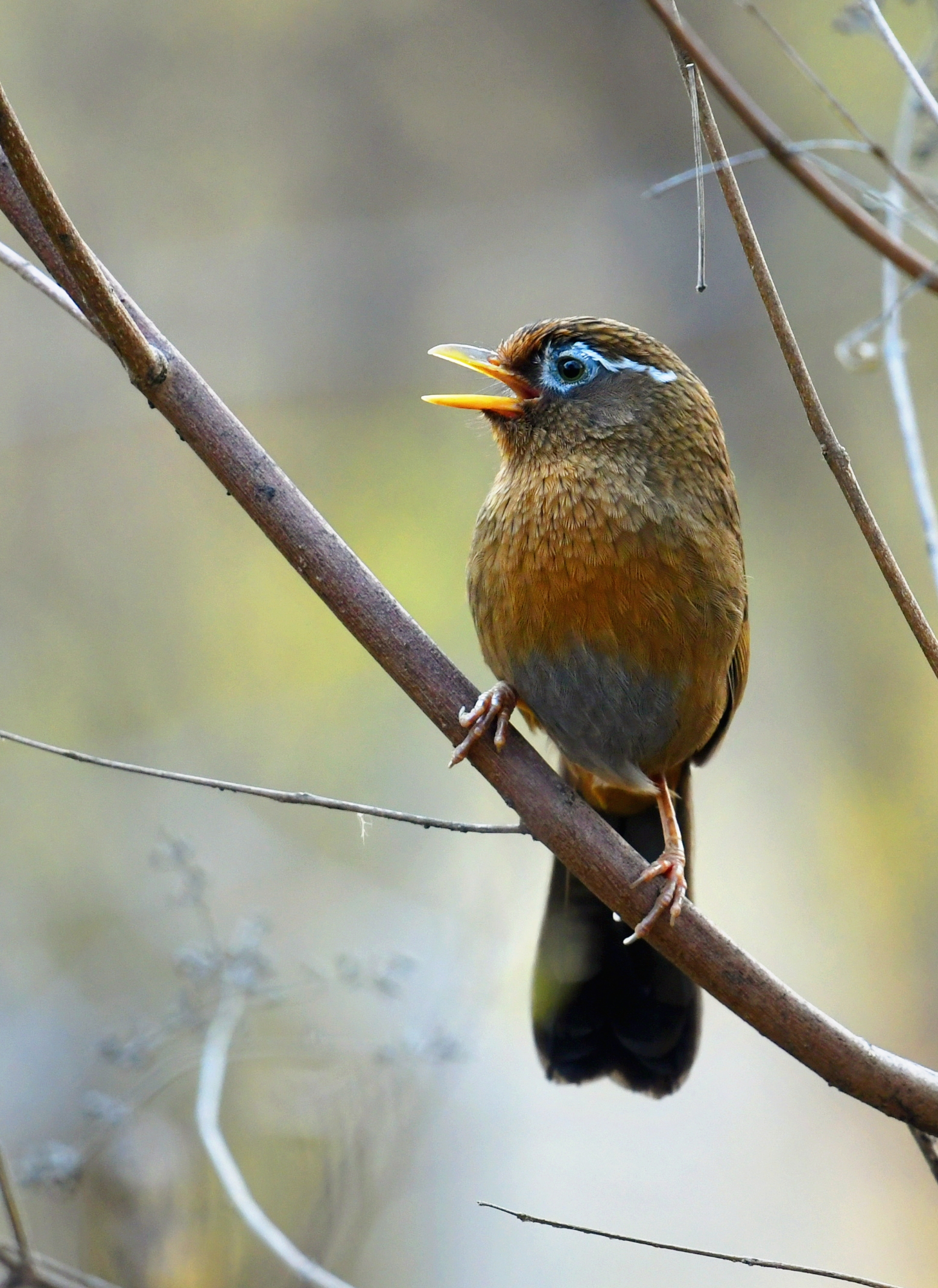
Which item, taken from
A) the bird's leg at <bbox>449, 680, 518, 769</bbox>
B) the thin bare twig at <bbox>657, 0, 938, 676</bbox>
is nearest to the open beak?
the bird's leg at <bbox>449, 680, 518, 769</bbox>

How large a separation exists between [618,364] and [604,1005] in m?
1.71

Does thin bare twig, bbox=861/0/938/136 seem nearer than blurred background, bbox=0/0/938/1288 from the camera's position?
Yes

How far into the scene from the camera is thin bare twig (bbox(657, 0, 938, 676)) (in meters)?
2.14

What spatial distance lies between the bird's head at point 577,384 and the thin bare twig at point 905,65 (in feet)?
3.71

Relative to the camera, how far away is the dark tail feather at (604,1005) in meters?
3.46

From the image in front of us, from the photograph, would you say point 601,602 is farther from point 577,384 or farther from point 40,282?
point 40,282

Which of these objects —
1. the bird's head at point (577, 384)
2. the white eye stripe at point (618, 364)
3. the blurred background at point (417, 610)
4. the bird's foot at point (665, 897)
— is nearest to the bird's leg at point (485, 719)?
the bird's foot at point (665, 897)

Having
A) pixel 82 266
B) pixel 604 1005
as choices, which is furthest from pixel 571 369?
pixel 604 1005

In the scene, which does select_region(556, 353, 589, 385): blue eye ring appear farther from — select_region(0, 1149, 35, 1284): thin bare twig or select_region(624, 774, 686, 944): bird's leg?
select_region(0, 1149, 35, 1284): thin bare twig

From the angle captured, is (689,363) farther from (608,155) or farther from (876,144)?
(876,144)

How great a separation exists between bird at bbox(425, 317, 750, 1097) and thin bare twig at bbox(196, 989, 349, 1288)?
814 millimetres

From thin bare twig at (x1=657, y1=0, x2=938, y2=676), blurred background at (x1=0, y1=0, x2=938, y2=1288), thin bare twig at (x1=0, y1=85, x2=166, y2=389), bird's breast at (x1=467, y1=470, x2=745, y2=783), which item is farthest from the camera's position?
blurred background at (x1=0, y1=0, x2=938, y2=1288)

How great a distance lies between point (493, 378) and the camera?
340cm

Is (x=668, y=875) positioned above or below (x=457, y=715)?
below
